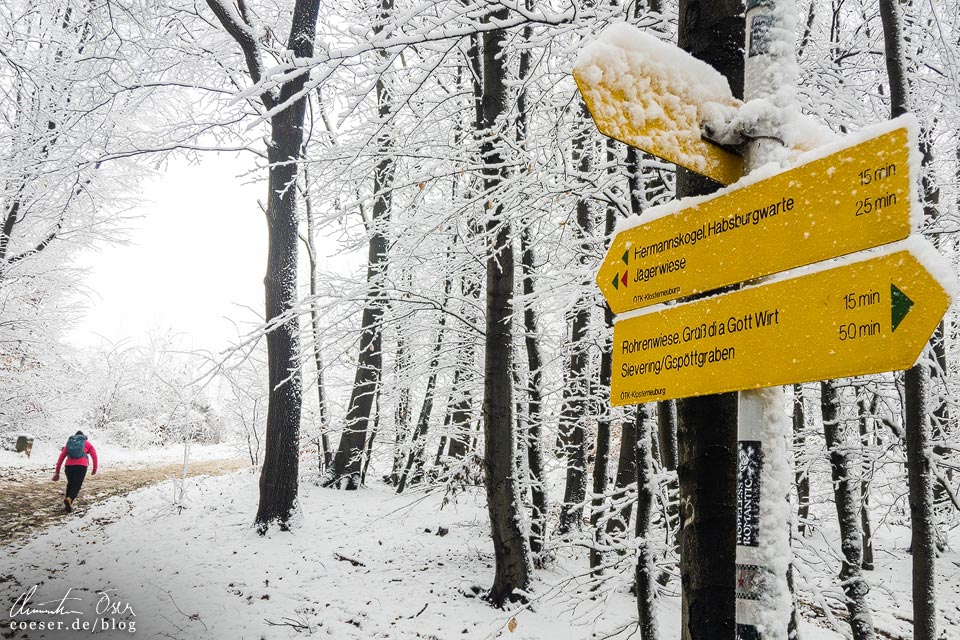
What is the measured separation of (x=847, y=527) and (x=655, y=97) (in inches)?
187

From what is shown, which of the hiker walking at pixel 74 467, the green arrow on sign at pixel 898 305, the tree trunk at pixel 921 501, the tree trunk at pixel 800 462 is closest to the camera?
the green arrow on sign at pixel 898 305

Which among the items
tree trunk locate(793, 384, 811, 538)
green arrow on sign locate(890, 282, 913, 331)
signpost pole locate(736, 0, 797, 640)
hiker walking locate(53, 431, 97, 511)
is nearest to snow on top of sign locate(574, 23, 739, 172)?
signpost pole locate(736, 0, 797, 640)

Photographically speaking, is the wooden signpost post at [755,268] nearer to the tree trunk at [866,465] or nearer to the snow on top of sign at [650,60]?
the snow on top of sign at [650,60]

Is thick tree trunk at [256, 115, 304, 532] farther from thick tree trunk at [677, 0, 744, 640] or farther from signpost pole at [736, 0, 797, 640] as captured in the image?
signpost pole at [736, 0, 797, 640]

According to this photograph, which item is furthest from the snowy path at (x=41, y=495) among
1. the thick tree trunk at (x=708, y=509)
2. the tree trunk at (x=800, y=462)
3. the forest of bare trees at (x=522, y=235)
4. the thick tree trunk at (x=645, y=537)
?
the tree trunk at (x=800, y=462)

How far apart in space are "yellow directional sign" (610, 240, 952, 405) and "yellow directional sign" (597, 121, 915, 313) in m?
0.06

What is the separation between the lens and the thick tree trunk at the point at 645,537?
352cm

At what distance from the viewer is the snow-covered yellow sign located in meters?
1.21

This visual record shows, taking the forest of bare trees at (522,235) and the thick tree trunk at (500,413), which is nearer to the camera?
the forest of bare trees at (522,235)

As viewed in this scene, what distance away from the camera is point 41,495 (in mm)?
11312

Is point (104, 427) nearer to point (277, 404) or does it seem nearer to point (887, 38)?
point (277, 404)

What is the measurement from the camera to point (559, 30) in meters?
2.70

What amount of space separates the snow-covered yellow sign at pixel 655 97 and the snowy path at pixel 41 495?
10147 millimetres

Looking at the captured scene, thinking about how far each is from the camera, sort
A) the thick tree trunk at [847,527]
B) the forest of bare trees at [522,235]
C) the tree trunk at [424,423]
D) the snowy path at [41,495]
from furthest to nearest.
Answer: the snowy path at [41,495], the tree trunk at [424,423], the thick tree trunk at [847,527], the forest of bare trees at [522,235]
